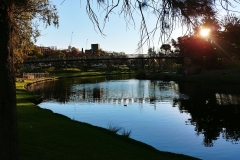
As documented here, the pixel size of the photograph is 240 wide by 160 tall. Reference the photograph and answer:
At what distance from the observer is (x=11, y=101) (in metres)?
5.21

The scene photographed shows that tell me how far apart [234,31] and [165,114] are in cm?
2246

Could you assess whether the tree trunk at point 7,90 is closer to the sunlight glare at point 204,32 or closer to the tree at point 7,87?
the tree at point 7,87

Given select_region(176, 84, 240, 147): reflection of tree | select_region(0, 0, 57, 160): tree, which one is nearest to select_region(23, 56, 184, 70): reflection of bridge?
select_region(176, 84, 240, 147): reflection of tree

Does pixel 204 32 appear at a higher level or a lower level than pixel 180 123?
higher

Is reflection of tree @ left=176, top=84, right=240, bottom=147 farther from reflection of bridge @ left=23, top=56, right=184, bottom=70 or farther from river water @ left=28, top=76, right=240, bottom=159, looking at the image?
reflection of bridge @ left=23, top=56, right=184, bottom=70

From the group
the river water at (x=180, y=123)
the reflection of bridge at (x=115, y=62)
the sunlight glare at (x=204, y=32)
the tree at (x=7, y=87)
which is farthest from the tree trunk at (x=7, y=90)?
the reflection of bridge at (x=115, y=62)

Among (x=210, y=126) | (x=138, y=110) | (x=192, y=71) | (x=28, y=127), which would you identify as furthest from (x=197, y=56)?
(x=28, y=127)

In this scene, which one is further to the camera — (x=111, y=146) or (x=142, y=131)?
(x=142, y=131)

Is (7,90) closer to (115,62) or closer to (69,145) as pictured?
(69,145)

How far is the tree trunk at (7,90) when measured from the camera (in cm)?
507

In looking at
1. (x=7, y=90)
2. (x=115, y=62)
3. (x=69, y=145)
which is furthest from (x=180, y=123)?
(x=115, y=62)

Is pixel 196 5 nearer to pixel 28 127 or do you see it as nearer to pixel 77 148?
pixel 77 148

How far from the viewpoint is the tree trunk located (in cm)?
507

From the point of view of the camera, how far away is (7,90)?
5.13 meters
